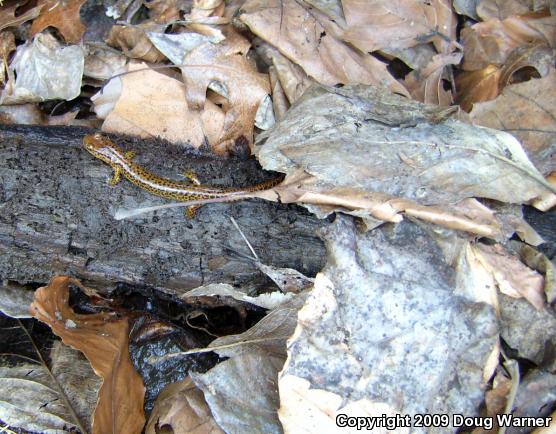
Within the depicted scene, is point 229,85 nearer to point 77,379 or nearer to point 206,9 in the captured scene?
point 206,9

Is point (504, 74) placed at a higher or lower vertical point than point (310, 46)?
lower

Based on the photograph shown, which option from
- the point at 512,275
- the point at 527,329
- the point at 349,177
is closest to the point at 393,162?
the point at 349,177

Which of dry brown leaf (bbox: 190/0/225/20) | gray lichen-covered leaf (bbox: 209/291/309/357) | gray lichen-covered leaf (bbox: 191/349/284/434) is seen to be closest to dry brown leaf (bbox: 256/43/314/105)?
dry brown leaf (bbox: 190/0/225/20)

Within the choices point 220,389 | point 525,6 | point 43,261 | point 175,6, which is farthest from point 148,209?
point 525,6

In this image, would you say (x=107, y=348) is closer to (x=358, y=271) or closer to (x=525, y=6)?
(x=358, y=271)

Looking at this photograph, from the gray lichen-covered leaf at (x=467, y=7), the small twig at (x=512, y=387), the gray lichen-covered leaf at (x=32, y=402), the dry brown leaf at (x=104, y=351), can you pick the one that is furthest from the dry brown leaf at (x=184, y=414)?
the gray lichen-covered leaf at (x=467, y=7)

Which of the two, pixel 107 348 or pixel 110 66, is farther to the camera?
pixel 110 66
